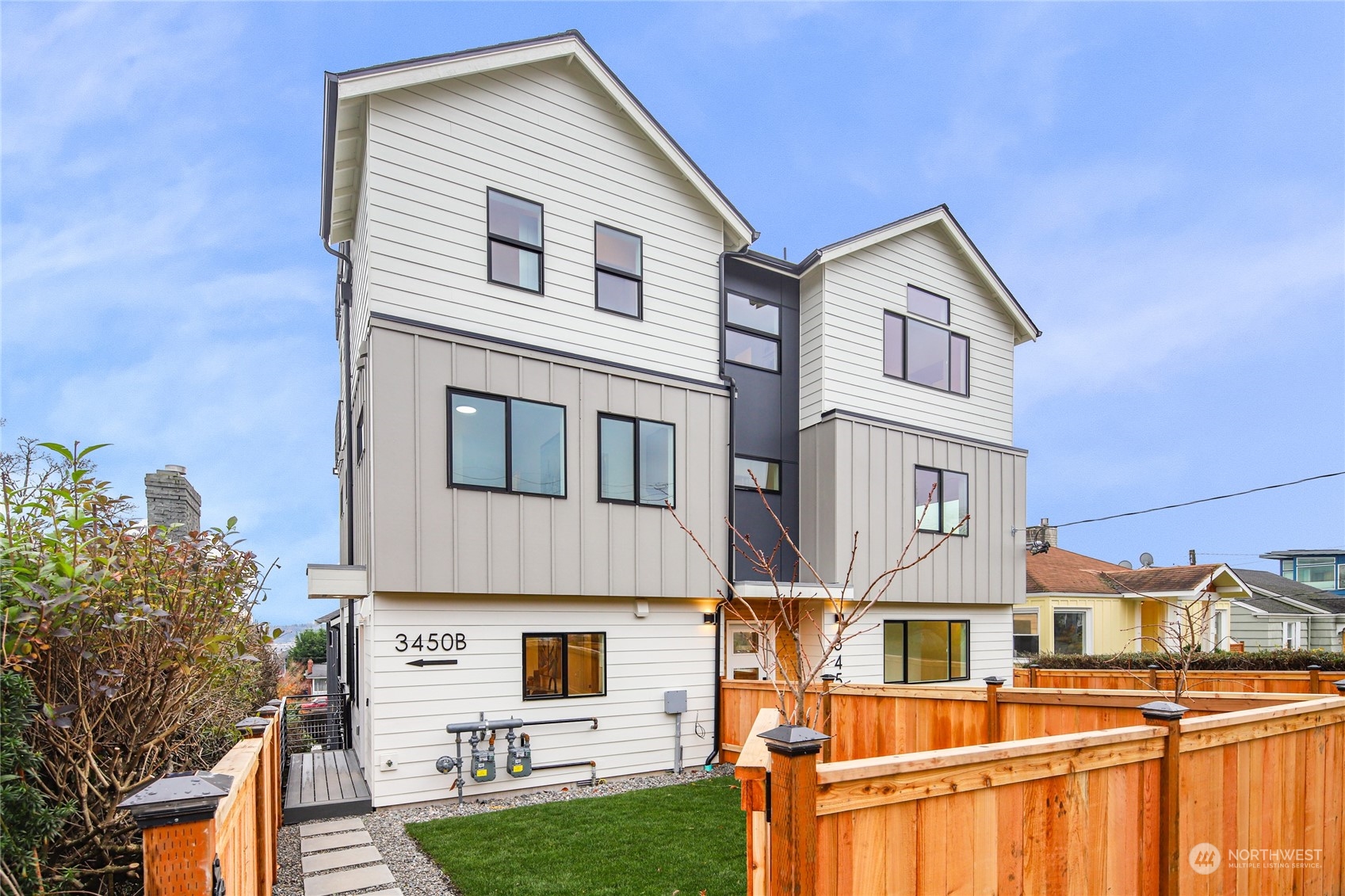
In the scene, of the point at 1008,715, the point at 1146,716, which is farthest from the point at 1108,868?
the point at 1008,715

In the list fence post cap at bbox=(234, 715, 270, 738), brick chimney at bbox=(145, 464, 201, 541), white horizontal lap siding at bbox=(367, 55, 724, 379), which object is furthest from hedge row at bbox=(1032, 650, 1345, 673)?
brick chimney at bbox=(145, 464, 201, 541)

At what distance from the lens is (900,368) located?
40.2 feet

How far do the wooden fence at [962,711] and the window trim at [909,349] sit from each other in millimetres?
5600

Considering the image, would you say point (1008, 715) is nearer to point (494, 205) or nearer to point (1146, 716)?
point (1146, 716)

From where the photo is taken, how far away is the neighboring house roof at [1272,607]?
23500mm

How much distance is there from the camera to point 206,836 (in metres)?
2.26

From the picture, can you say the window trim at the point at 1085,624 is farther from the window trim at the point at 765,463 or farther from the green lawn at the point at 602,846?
the green lawn at the point at 602,846

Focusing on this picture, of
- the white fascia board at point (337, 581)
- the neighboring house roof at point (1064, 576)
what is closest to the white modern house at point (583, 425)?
the white fascia board at point (337, 581)

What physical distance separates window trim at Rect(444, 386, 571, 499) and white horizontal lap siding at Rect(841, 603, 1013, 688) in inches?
197

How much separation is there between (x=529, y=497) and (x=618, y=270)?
3.19 m

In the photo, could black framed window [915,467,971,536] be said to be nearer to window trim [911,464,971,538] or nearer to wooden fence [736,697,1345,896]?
window trim [911,464,971,538]

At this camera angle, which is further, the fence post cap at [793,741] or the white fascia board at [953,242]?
the white fascia board at [953,242]

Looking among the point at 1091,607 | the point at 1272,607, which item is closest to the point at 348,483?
the point at 1091,607

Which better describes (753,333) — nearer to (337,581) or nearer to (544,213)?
(544,213)
